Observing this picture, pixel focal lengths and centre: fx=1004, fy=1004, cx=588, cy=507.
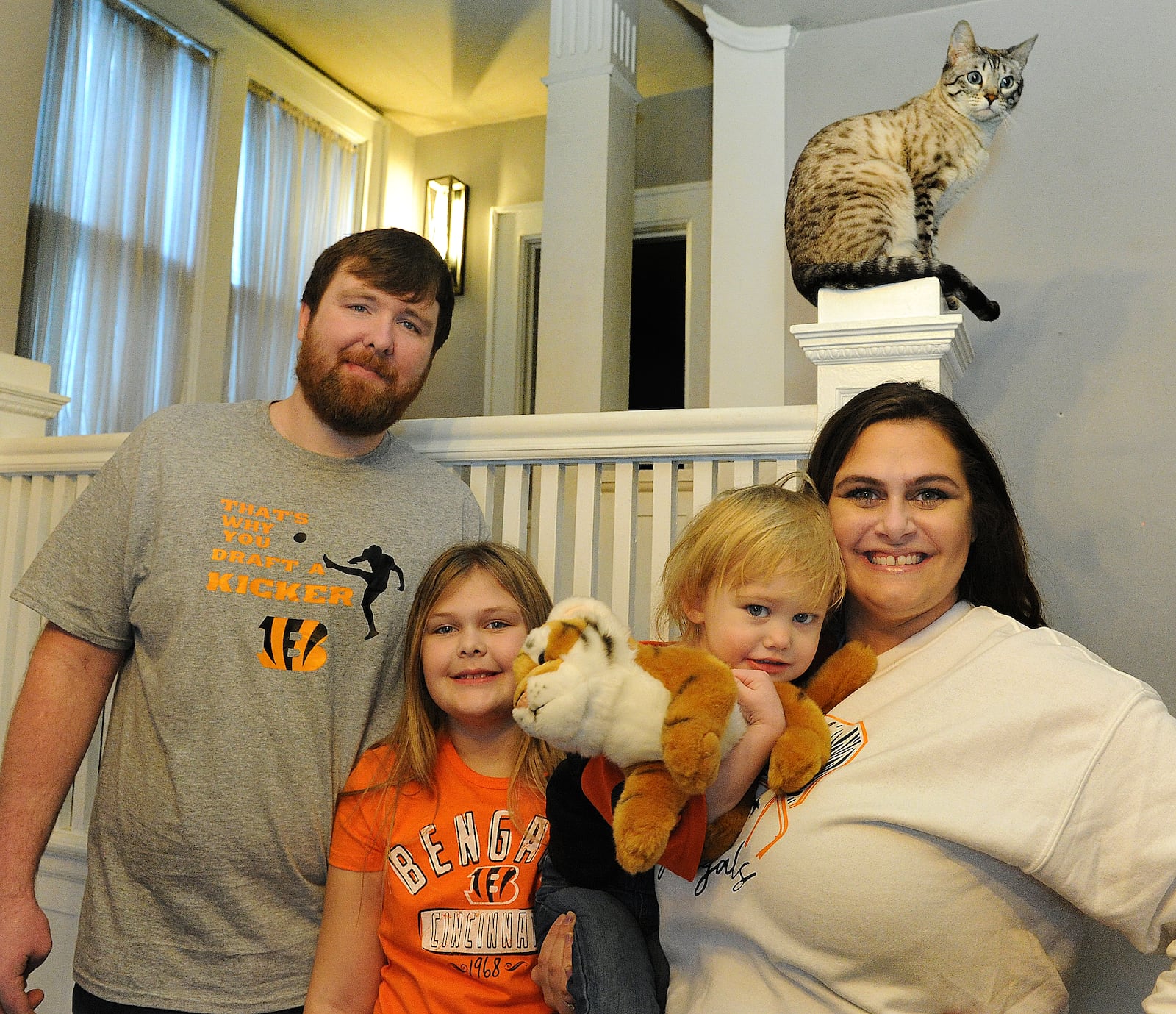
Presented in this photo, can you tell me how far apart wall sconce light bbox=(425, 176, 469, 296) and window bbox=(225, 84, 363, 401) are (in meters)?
0.47

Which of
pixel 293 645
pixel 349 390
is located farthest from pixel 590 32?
pixel 293 645

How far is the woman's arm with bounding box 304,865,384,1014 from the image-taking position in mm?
1334

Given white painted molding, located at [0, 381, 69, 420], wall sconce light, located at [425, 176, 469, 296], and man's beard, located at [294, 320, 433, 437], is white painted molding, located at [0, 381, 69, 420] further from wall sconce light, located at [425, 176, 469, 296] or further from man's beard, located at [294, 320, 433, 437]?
wall sconce light, located at [425, 176, 469, 296]

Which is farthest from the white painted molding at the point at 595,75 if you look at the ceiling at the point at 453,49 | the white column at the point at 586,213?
the ceiling at the point at 453,49

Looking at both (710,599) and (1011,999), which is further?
(710,599)

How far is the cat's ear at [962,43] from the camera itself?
222 centimetres

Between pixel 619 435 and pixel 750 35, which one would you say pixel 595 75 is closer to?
pixel 750 35

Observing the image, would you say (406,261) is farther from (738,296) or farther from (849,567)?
(738,296)

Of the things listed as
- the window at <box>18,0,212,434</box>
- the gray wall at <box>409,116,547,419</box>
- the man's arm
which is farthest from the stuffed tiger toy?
the gray wall at <box>409,116,547,419</box>

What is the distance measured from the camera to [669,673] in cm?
100

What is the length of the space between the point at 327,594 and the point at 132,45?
3.39 m

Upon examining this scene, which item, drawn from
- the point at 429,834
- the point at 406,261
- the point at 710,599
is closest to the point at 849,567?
the point at 710,599

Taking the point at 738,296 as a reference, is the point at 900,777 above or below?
below

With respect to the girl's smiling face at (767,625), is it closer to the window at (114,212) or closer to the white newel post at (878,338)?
the white newel post at (878,338)
